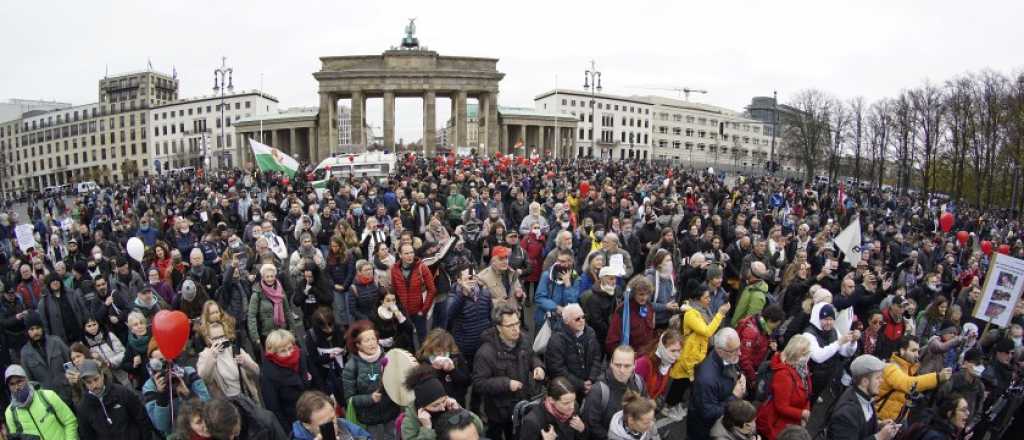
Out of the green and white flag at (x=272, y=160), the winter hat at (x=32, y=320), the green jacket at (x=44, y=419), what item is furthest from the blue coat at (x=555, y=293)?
the green and white flag at (x=272, y=160)

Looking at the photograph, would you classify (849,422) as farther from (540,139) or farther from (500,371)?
(540,139)

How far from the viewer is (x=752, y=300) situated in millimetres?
6809

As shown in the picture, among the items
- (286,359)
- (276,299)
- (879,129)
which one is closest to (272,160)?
(276,299)

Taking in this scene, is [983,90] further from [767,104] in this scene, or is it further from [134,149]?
[134,149]

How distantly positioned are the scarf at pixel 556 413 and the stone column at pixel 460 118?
193ft

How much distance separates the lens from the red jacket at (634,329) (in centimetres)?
588

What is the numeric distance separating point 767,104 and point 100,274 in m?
127

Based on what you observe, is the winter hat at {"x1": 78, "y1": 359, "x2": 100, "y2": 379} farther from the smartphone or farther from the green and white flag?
the green and white flag

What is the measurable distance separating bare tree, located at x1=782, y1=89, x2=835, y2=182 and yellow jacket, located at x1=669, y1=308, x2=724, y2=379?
48615 millimetres

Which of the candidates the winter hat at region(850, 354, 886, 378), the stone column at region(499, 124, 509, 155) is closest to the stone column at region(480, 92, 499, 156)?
the stone column at region(499, 124, 509, 155)

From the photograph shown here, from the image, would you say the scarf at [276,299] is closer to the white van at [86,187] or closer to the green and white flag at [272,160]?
the green and white flag at [272,160]

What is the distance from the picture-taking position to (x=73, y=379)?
500 cm

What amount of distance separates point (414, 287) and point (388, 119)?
57712 mm

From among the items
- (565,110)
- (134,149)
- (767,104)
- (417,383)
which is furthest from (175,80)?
(417,383)
